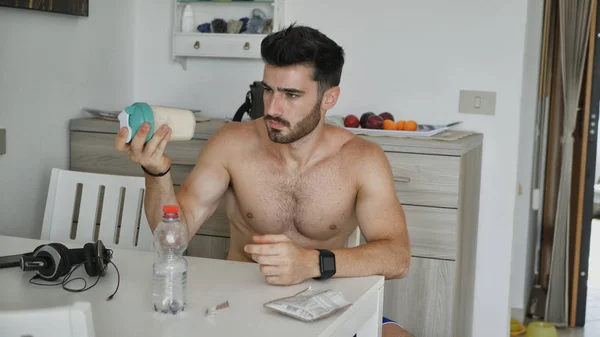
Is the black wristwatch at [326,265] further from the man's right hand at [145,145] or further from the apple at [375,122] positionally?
the apple at [375,122]

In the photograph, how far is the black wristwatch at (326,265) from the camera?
172cm

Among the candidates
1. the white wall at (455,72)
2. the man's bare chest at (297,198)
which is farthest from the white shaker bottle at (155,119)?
the white wall at (455,72)

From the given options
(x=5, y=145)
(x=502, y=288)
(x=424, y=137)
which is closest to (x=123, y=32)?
(x=5, y=145)

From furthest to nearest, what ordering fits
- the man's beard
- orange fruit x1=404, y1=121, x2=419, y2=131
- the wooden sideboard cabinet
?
1. orange fruit x1=404, y1=121, x2=419, y2=131
2. the wooden sideboard cabinet
3. the man's beard

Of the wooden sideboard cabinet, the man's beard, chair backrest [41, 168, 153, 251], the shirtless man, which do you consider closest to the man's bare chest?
A: the shirtless man

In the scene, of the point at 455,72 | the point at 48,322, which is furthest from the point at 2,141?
the point at 48,322

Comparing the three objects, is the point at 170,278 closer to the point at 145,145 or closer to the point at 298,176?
the point at 145,145

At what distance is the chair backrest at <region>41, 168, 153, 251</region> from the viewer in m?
2.48

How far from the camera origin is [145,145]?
1.75m

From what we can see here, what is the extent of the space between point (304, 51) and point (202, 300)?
31.6 inches

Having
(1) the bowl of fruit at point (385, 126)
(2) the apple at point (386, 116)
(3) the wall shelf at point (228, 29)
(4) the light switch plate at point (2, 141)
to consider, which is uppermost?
(3) the wall shelf at point (228, 29)

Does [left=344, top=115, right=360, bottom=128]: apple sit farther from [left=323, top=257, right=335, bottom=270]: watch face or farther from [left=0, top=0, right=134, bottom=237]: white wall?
[left=323, top=257, right=335, bottom=270]: watch face

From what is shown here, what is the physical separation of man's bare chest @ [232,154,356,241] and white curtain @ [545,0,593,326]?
6.71ft

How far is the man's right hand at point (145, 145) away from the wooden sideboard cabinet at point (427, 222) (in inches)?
48.4
